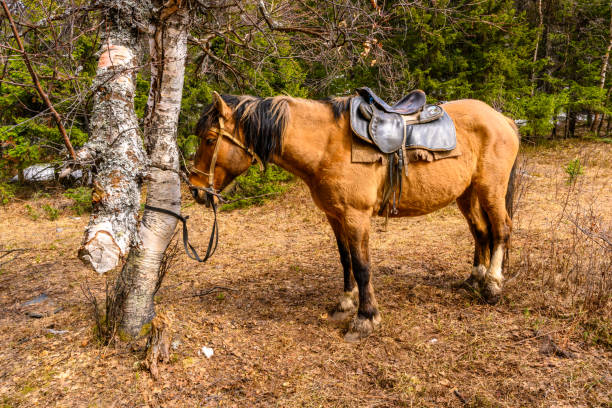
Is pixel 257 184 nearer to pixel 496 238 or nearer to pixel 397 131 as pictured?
pixel 397 131

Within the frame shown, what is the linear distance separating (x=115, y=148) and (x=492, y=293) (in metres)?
3.87

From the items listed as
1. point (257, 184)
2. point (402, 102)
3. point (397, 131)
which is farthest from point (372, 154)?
point (257, 184)

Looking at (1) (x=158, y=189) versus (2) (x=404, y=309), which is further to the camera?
(2) (x=404, y=309)

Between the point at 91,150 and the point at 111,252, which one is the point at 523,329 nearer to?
the point at 111,252

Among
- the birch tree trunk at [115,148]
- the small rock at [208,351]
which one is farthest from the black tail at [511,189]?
the birch tree trunk at [115,148]

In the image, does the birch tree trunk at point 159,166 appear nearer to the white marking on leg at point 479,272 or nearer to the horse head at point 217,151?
the horse head at point 217,151

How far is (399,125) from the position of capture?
3312mm

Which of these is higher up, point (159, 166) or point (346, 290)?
point (159, 166)

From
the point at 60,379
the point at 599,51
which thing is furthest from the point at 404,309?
the point at 599,51

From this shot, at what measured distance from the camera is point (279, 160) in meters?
3.20

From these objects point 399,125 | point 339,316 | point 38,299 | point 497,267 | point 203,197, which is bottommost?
point 38,299

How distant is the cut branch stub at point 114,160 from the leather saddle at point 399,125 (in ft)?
6.19

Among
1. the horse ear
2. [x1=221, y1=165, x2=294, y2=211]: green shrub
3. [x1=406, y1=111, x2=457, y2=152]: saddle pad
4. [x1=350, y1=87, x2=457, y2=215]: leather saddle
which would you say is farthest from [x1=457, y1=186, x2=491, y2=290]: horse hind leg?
[x1=221, y1=165, x2=294, y2=211]: green shrub

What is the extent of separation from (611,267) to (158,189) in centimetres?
431
